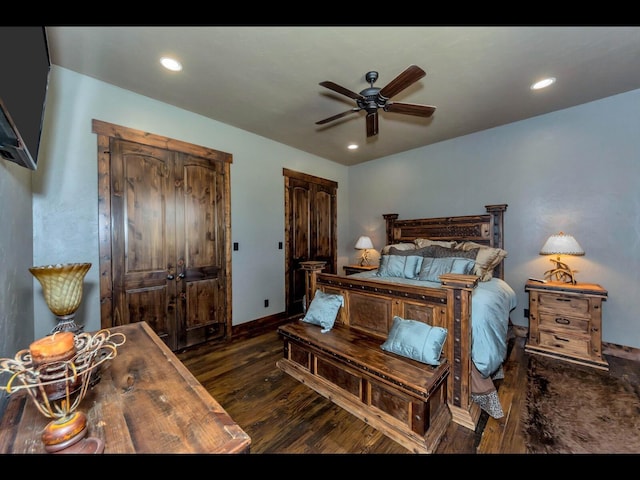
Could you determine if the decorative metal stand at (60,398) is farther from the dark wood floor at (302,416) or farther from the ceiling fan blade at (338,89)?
the ceiling fan blade at (338,89)

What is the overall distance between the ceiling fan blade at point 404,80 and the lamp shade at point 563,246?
2471mm

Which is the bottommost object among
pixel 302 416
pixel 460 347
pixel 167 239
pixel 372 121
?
pixel 302 416

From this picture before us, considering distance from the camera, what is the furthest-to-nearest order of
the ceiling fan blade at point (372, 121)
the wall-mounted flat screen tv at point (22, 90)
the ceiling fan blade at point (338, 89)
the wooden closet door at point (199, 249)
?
the wooden closet door at point (199, 249)
the ceiling fan blade at point (372, 121)
the ceiling fan blade at point (338, 89)
the wall-mounted flat screen tv at point (22, 90)

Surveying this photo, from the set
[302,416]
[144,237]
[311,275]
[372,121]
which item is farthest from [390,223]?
[144,237]

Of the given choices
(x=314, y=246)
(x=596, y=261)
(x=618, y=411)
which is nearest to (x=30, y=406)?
(x=618, y=411)

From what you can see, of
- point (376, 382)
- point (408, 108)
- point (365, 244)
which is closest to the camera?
point (376, 382)

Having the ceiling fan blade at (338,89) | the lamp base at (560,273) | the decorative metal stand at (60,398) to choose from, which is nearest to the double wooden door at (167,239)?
the ceiling fan blade at (338,89)

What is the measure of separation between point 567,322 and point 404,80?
3.08m

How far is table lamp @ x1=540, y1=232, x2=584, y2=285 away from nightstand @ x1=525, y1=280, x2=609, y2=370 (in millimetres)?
168

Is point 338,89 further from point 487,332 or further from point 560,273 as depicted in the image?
point 560,273

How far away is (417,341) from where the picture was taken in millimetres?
1860

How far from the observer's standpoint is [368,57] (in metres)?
2.09

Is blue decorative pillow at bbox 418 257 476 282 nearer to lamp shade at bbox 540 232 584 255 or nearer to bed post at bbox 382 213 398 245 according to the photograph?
lamp shade at bbox 540 232 584 255

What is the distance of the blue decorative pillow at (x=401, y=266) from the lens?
3.18 metres
